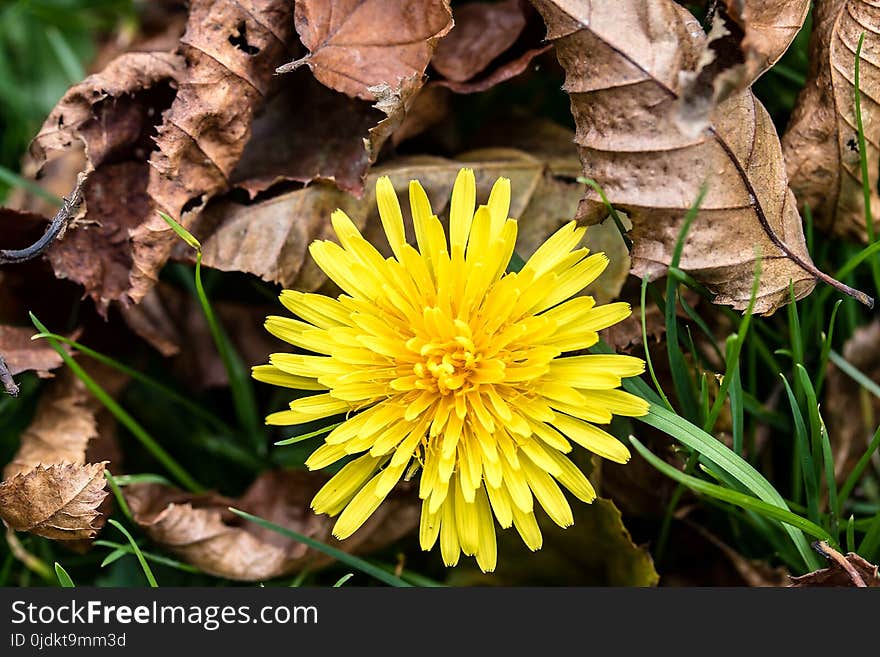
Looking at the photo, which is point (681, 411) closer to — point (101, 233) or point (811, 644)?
point (811, 644)

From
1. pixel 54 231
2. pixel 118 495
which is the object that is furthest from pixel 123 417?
pixel 54 231

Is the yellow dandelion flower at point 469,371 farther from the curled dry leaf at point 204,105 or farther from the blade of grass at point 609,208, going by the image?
the curled dry leaf at point 204,105

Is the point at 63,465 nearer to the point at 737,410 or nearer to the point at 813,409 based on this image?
the point at 737,410

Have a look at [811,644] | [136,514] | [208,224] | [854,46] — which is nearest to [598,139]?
[854,46]

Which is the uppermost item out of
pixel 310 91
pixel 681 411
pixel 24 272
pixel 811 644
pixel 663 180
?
pixel 310 91

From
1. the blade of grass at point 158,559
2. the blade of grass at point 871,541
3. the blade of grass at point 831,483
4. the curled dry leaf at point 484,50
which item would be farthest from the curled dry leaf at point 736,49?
the blade of grass at point 158,559

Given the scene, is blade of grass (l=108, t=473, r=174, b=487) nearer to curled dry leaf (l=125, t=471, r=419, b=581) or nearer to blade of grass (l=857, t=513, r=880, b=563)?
curled dry leaf (l=125, t=471, r=419, b=581)
